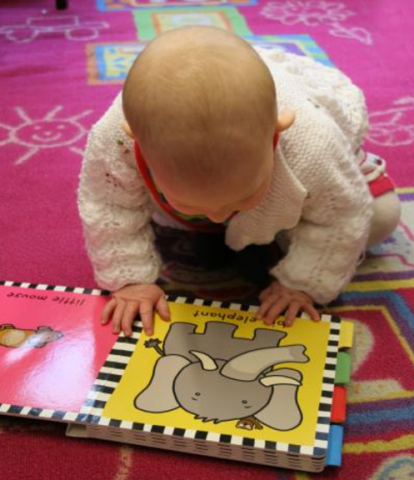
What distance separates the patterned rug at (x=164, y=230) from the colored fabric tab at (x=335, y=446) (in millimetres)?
13

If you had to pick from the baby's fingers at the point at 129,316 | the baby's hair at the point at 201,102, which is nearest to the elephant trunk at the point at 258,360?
the baby's fingers at the point at 129,316

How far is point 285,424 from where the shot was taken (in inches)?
22.8

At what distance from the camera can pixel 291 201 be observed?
0.66 m

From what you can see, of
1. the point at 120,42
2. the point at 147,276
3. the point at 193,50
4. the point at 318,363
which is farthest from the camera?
the point at 120,42

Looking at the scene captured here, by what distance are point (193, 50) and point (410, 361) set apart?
0.40 metres

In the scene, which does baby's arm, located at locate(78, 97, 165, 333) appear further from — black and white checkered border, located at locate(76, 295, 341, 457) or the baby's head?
the baby's head

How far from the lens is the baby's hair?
487mm

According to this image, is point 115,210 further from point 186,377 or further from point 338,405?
point 338,405

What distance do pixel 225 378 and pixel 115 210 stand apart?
225 mm

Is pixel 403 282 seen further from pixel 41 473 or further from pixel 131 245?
pixel 41 473

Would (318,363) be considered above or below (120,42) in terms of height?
above

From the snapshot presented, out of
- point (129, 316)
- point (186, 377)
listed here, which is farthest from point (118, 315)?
point (186, 377)

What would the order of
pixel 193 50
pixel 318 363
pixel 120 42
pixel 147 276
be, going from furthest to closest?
1. pixel 120 42
2. pixel 147 276
3. pixel 318 363
4. pixel 193 50

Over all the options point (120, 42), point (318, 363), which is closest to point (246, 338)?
point (318, 363)
